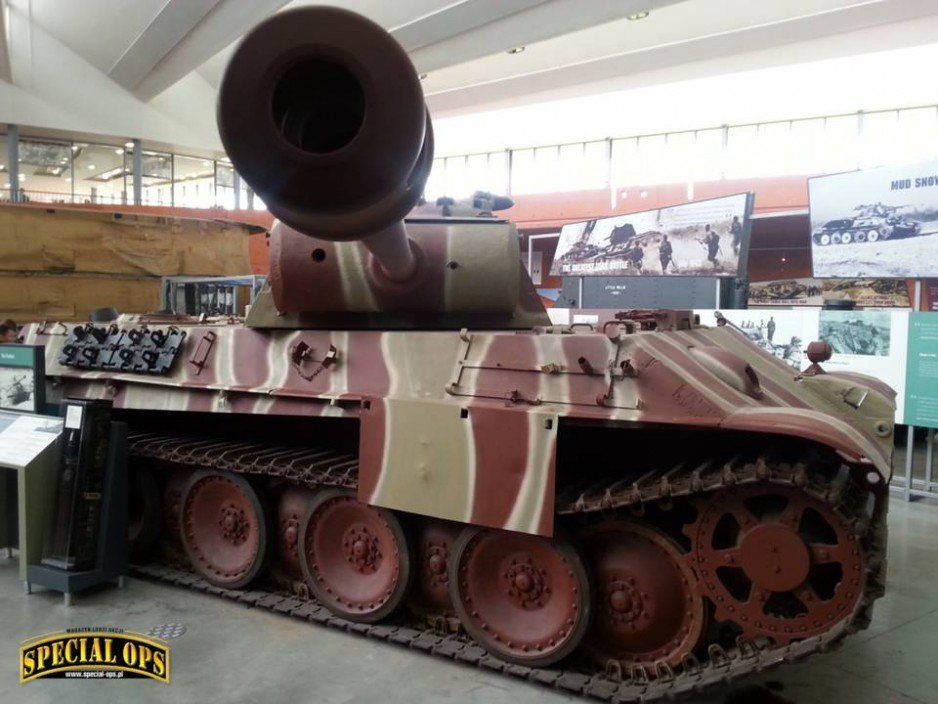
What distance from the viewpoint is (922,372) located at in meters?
9.04

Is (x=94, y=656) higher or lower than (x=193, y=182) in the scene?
lower

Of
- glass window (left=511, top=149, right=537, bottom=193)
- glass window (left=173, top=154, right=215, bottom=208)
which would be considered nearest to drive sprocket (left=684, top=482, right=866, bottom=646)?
glass window (left=511, top=149, right=537, bottom=193)

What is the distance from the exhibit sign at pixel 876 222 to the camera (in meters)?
9.66

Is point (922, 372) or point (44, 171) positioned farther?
point (44, 171)

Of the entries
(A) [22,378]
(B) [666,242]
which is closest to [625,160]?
(B) [666,242]

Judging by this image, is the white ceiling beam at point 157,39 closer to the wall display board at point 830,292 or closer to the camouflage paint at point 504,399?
the wall display board at point 830,292

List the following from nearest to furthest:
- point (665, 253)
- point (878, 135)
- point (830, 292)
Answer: point (665, 253) → point (830, 292) → point (878, 135)

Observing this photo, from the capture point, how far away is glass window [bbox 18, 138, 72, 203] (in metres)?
26.4

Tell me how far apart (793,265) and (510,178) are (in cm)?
1260

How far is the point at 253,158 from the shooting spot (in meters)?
3.04

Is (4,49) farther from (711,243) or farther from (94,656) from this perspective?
(94,656)

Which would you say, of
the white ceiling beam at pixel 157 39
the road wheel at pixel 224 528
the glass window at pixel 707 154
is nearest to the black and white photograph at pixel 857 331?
the road wheel at pixel 224 528

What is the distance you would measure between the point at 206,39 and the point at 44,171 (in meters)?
9.94

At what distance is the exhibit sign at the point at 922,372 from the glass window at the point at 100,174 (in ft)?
85.6
